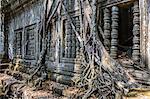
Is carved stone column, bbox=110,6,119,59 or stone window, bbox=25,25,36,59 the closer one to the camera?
carved stone column, bbox=110,6,119,59

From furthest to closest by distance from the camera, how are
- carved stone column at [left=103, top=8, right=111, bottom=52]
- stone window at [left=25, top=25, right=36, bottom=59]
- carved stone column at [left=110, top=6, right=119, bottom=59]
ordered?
stone window at [left=25, top=25, right=36, bottom=59] < carved stone column at [left=103, top=8, right=111, bottom=52] < carved stone column at [left=110, top=6, right=119, bottom=59]

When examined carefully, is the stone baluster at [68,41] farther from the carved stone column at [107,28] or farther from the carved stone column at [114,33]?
the carved stone column at [114,33]

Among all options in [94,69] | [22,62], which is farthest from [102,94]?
[22,62]

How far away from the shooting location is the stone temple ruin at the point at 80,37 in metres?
6.38

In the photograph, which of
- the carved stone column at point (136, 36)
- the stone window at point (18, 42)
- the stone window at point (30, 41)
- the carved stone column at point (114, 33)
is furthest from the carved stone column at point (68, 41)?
the stone window at point (18, 42)

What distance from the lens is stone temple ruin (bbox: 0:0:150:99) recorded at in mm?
6383

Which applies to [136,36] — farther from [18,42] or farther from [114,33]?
[18,42]

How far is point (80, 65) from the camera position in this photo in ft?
27.6

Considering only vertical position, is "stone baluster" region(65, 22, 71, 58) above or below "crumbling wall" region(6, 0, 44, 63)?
below

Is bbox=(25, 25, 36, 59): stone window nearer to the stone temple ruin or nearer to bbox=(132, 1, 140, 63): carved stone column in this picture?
the stone temple ruin

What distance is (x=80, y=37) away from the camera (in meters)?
8.39

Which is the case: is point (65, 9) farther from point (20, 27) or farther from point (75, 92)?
point (20, 27)

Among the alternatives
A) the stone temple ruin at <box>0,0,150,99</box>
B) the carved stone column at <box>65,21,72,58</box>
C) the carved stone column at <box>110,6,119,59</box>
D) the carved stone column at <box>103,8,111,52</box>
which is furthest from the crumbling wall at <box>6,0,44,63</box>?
the carved stone column at <box>110,6,119,59</box>

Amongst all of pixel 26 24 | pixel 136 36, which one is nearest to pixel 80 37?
pixel 136 36
